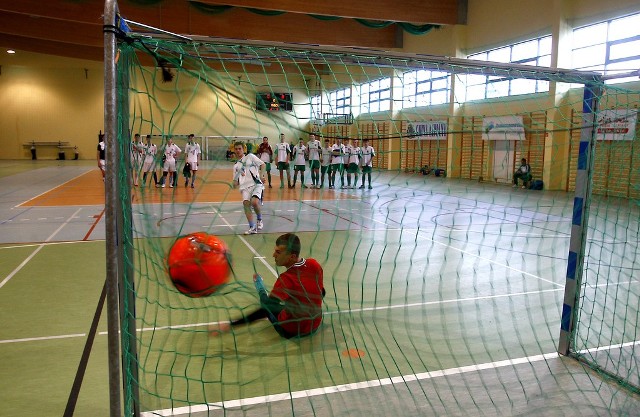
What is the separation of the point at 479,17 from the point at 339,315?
717 inches

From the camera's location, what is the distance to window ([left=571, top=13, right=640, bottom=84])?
1428 centimetres

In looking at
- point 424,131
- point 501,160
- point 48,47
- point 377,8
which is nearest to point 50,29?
point 48,47

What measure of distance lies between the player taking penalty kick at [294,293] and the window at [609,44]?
1239cm

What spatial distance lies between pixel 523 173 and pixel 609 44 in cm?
463

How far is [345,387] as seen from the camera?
11.8 ft

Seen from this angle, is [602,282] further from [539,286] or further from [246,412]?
[246,412]

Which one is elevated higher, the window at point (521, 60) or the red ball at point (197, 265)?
the window at point (521, 60)

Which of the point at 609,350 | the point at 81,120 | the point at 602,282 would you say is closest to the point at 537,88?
the point at 602,282

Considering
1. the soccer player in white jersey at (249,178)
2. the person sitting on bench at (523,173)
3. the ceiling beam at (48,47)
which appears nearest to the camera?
the soccer player in white jersey at (249,178)

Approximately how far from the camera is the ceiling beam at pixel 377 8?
1658cm

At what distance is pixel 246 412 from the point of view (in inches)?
128

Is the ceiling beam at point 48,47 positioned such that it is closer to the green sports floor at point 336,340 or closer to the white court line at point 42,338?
the green sports floor at point 336,340

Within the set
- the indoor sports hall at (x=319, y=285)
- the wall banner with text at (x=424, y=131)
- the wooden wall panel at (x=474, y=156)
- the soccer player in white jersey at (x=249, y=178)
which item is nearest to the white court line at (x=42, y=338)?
the indoor sports hall at (x=319, y=285)

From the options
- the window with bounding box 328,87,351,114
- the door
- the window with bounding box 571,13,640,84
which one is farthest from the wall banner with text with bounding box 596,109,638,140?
the door
